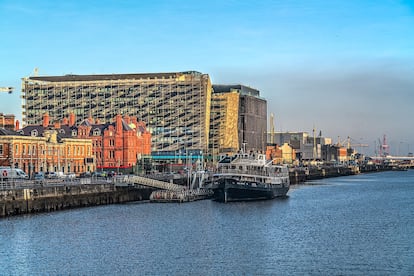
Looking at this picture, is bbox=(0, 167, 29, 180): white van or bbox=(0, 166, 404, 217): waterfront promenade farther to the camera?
bbox=(0, 167, 29, 180): white van

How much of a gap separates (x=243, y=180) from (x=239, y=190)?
6.28 ft

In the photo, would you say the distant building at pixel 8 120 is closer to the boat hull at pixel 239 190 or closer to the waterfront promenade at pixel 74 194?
the waterfront promenade at pixel 74 194

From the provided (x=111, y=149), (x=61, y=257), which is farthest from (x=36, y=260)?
(x=111, y=149)

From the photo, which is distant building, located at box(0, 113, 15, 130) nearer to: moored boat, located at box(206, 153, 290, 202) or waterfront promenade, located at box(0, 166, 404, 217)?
waterfront promenade, located at box(0, 166, 404, 217)


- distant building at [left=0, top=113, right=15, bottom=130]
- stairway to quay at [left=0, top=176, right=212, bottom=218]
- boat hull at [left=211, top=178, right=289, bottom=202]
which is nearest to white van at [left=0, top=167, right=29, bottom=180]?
stairway to quay at [left=0, top=176, right=212, bottom=218]

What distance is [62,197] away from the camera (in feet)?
312

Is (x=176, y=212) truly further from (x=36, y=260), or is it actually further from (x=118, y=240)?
(x=36, y=260)

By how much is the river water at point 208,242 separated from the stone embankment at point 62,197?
2.50 meters

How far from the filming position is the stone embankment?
84250 millimetres

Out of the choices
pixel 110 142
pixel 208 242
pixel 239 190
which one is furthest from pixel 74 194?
pixel 110 142

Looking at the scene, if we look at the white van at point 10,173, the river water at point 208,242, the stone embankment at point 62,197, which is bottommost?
the river water at point 208,242

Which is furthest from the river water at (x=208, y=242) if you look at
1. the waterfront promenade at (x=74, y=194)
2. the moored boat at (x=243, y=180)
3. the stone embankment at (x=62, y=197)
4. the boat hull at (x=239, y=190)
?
the moored boat at (x=243, y=180)

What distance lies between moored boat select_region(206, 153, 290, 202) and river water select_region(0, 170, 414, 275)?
9.64 metres

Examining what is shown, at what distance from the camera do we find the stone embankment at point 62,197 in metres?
84.2
